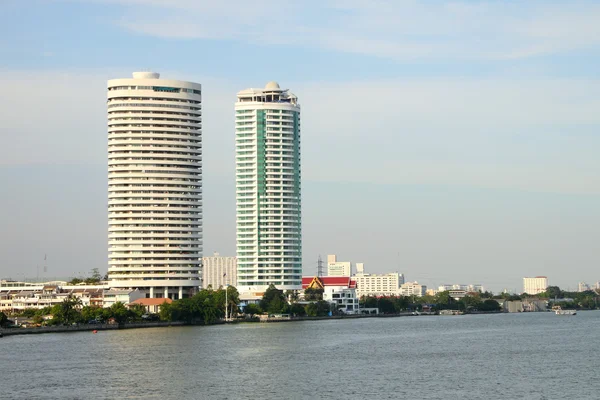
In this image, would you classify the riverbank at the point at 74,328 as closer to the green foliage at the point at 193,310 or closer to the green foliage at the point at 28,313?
the green foliage at the point at 193,310

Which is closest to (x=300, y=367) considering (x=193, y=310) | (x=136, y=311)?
(x=136, y=311)

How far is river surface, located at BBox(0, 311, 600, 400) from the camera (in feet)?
243

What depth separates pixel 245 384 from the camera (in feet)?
260

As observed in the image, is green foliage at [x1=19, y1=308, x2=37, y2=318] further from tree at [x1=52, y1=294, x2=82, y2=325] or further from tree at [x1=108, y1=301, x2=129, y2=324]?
tree at [x1=108, y1=301, x2=129, y2=324]

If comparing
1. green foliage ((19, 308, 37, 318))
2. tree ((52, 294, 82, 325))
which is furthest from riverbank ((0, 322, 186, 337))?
green foliage ((19, 308, 37, 318))

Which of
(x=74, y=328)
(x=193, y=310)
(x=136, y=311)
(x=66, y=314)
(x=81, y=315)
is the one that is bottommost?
(x=74, y=328)

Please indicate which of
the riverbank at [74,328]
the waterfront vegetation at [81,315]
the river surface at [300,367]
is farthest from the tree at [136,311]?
the river surface at [300,367]

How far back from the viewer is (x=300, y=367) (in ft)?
306

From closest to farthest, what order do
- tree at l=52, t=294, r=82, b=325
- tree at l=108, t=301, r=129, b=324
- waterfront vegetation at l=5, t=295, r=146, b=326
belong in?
tree at l=52, t=294, r=82, b=325
waterfront vegetation at l=5, t=295, r=146, b=326
tree at l=108, t=301, r=129, b=324

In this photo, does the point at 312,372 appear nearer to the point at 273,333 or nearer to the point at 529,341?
the point at 529,341

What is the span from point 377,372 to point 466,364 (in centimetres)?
1073

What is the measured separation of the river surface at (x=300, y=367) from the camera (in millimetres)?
74000

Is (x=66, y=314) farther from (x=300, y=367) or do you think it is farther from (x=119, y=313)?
(x=300, y=367)

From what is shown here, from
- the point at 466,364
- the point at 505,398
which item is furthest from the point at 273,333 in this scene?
the point at 505,398
